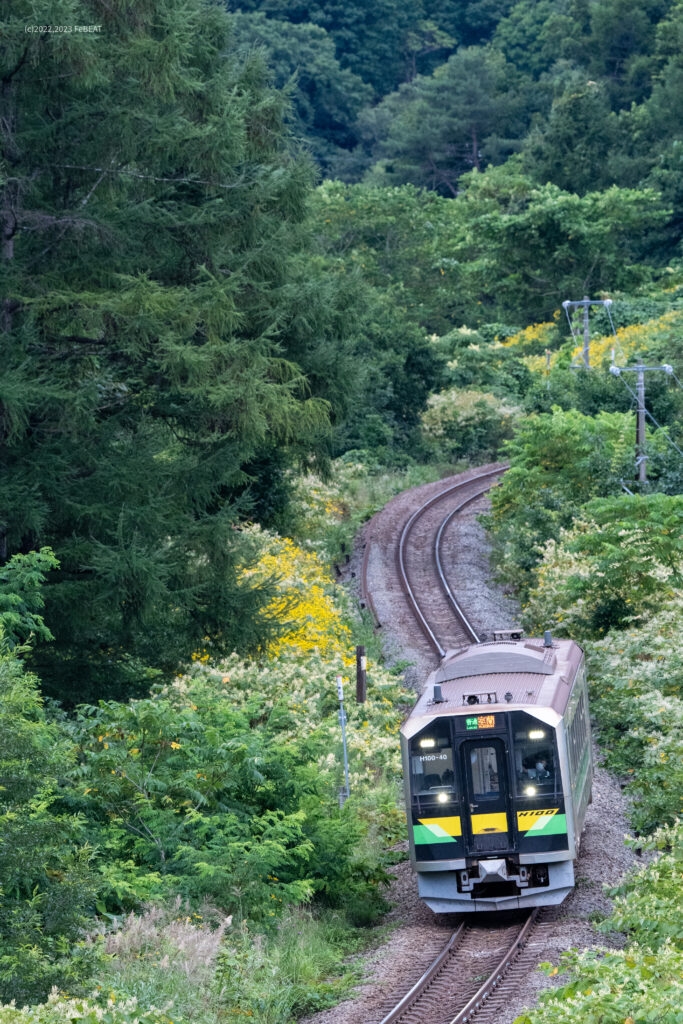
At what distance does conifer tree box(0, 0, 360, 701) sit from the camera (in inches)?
701

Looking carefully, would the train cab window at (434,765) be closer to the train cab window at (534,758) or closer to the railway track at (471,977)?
the train cab window at (534,758)

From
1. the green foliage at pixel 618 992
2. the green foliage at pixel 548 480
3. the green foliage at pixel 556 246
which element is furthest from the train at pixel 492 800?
the green foliage at pixel 556 246

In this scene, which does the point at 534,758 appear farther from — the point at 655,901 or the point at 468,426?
the point at 468,426

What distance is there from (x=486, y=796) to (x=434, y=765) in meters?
0.65

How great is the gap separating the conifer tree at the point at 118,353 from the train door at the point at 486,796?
5610mm

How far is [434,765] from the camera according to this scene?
13.8m

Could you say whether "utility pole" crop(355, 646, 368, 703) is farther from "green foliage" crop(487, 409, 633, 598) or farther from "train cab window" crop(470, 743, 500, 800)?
"green foliage" crop(487, 409, 633, 598)

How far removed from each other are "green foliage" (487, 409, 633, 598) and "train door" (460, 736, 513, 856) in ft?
52.2

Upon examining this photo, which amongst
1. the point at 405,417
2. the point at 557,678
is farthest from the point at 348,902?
the point at 405,417

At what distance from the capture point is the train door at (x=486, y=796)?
44.7ft

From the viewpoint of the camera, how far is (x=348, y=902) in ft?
48.3

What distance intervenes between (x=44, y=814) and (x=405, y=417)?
39.4m

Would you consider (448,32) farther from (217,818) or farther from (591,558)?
(217,818)

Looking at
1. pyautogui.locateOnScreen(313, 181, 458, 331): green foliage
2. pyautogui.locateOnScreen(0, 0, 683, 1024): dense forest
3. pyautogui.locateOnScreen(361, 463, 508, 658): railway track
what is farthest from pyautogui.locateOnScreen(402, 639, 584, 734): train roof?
pyautogui.locateOnScreen(313, 181, 458, 331): green foliage
